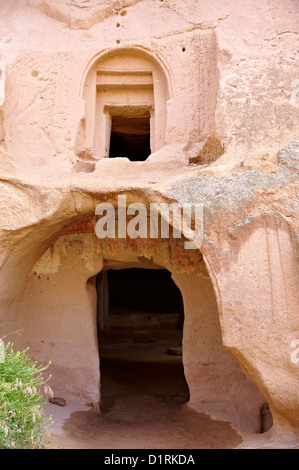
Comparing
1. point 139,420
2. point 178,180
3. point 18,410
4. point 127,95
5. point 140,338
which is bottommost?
point 139,420

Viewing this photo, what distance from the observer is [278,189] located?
181 inches

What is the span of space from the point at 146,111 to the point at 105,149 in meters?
0.80

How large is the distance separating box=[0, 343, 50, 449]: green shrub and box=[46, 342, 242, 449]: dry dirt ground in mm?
668

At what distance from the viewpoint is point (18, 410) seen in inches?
145

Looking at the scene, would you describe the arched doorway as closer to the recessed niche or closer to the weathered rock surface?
the weathered rock surface

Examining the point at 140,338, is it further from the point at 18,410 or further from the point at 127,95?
the point at 18,410

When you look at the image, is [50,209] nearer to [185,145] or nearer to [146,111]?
[185,145]

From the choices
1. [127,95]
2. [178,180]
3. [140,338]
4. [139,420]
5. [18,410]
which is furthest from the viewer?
[140,338]

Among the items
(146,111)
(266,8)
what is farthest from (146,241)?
(266,8)

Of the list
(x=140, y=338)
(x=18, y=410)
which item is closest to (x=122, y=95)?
(x=18, y=410)

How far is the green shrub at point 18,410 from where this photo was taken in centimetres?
358

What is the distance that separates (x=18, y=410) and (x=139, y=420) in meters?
2.55

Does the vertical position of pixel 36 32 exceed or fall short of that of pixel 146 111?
it exceeds it

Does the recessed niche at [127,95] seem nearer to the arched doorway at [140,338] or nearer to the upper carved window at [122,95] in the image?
the upper carved window at [122,95]
